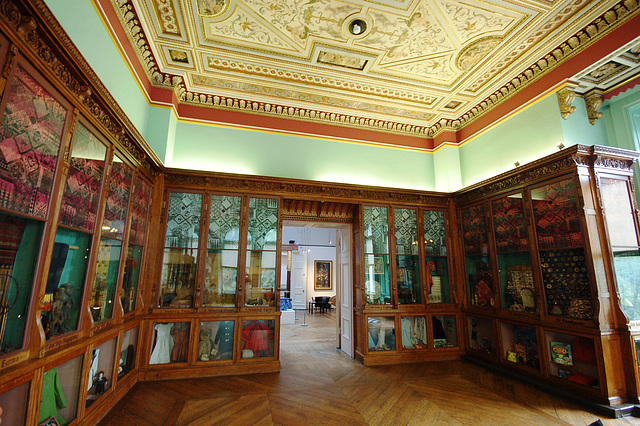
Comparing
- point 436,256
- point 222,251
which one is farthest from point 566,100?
point 222,251

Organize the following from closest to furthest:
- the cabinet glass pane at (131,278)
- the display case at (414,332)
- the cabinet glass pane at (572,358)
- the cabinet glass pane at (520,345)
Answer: the cabinet glass pane at (572,358)
the cabinet glass pane at (131,278)
the cabinet glass pane at (520,345)
the display case at (414,332)

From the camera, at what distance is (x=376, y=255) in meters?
6.00

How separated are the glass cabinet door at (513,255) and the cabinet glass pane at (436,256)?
110cm

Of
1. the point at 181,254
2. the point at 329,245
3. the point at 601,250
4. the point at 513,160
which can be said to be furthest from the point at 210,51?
the point at 329,245

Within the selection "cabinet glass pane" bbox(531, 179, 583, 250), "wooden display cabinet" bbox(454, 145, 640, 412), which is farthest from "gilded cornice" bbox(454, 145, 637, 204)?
"cabinet glass pane" bbox(531, 179, 583, 250)

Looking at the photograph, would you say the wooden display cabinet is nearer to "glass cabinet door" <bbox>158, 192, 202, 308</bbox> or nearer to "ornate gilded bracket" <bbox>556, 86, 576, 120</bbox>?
"ornate gilded bracket" <bbox>556, 86, 576, 120</bbox>

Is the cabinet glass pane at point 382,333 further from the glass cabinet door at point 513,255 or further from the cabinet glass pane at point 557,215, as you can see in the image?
the cabinet glass pane at point 557,215

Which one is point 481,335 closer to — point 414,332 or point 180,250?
point 414,332

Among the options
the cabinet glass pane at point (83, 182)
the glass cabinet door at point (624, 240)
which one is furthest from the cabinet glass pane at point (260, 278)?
the glass cabinet door at point (624, 240)

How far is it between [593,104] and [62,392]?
7.38 metres

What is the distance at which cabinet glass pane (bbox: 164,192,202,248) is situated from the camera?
5074mm

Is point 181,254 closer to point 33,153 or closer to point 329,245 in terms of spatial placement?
point 33,153

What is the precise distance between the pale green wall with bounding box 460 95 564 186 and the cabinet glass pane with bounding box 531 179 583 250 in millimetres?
673

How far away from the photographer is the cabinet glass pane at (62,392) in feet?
7.98
